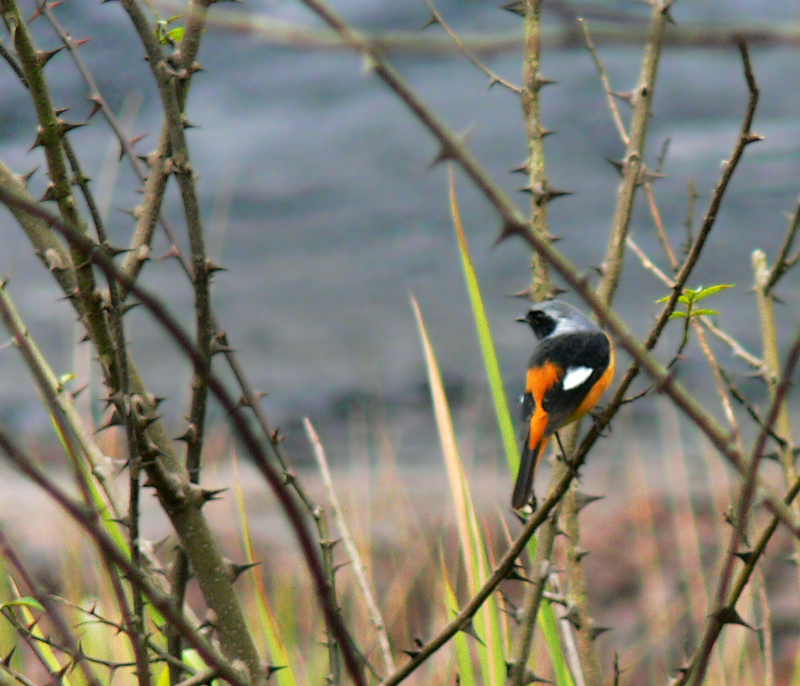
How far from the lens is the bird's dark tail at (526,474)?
1671mm

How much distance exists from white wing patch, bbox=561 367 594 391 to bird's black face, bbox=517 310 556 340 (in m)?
0.41

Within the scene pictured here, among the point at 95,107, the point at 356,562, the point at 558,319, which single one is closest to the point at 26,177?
the point at 95,107

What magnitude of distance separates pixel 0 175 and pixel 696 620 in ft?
9.82

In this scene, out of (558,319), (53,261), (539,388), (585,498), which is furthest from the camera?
(558,319)

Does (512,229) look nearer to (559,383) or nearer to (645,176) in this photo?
(645,176)

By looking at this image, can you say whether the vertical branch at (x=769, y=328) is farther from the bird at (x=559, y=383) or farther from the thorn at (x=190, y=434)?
the thorn at (x=190, y=434)

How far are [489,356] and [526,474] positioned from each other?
11.5 inches

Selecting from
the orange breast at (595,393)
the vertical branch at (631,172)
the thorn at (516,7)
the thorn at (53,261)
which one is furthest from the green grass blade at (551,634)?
the thorn at (516,7)

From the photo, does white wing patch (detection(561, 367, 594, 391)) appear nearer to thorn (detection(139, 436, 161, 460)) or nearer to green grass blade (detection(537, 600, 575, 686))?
green grass blade (detection(537, 600, 575, 686))

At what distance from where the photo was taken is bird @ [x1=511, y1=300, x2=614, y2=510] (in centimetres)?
192

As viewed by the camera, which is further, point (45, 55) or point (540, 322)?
point (540, 322)

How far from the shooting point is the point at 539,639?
2.88 metres

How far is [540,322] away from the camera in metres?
2.72

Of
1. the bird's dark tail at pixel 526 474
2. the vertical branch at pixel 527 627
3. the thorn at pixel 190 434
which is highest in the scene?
the thorn at pixel 190 434
